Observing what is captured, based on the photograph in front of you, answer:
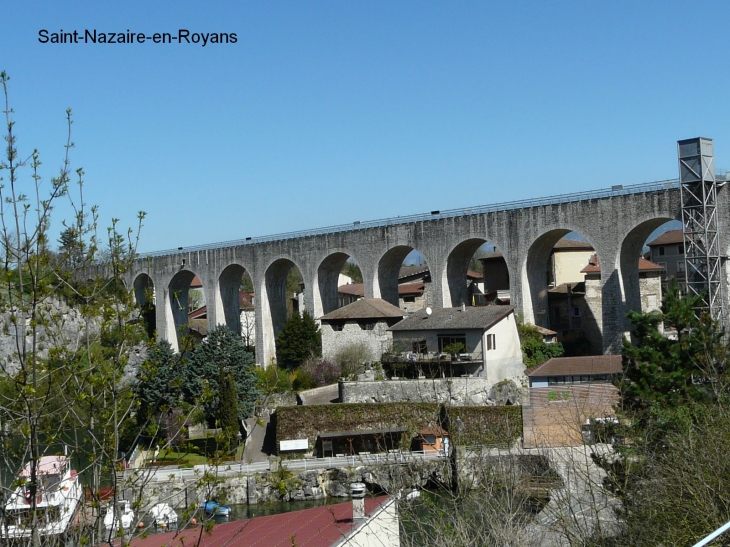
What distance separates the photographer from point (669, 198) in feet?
89.0

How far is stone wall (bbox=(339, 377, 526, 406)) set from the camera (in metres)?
25.1

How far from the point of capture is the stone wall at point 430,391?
2514 cm

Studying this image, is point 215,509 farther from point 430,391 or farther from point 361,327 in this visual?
point 361,327

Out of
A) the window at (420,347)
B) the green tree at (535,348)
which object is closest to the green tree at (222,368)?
the window at (420,347)

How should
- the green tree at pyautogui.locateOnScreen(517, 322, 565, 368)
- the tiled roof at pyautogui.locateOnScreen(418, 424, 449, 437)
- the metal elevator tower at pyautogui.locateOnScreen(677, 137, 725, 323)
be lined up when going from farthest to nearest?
1. the green tree at pyautogui.locateOnScreen(517, 322, 565, 368)
2. the metal elevator tower at pyautogui.locateOnScreen(677, 137, 725, 323)
3. the tiled roof at pyautogui.locateOnScreen(418, 424, 449, 437)

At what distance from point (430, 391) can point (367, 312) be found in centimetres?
694

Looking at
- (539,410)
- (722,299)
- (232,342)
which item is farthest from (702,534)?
(232,342)

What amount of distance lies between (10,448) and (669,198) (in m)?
25.2

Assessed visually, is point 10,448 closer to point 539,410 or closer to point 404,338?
point 539,410

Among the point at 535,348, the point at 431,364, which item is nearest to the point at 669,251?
the point at 535,348

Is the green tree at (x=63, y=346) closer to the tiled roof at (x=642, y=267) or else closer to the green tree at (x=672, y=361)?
the green tree at (x=672, y=361)

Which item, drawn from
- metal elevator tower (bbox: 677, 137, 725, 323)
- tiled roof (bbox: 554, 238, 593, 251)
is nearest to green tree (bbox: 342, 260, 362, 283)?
tiled roof (bbox: 554, 238, 593, 251)

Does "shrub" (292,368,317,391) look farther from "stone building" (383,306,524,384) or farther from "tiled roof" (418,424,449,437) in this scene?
"tiled roof" (418,424,449,437)

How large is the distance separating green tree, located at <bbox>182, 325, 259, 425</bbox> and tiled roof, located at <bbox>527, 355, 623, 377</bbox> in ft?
30.9
